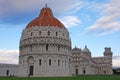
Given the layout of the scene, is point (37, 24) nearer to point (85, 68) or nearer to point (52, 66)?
point (52, 66)

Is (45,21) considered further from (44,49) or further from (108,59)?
(108,59)

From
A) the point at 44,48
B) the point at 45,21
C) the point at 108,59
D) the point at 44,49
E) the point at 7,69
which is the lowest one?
the point at 7,69

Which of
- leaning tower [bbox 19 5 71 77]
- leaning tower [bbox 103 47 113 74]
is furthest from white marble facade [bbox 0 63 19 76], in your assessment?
leaning tower [bbox 103 47 113 74]

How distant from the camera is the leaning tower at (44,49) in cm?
6222

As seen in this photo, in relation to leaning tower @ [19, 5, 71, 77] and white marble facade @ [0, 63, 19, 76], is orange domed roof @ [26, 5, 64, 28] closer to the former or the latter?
leaning tower @ [19, 5, 71, 77]

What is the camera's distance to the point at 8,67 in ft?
312

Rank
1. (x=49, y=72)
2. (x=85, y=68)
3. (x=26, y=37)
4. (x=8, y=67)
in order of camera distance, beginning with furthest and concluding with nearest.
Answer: (x=85, y=68) < (x=8, y=67) < (x=26, y=37) < (x=49, y=72)

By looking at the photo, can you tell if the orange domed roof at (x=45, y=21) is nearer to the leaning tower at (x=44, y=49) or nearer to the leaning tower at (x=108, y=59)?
the leaning tower at (x=44, y=49)

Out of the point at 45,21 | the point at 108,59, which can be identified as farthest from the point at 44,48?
the point at 108,59

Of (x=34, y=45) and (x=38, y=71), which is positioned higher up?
(x=34, y=45)

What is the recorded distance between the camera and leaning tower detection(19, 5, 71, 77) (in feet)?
204

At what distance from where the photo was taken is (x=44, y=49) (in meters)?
62.5

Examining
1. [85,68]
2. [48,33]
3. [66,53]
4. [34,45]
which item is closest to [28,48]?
[34,45]

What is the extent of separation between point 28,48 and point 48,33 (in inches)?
277
